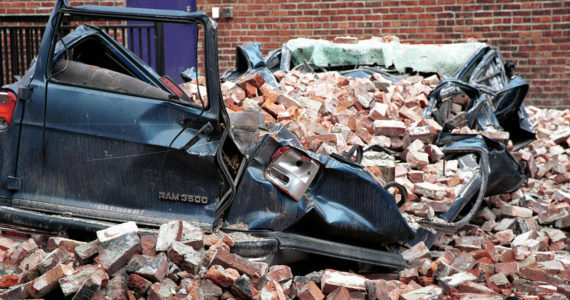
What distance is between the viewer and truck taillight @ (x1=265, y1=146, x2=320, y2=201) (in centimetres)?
434

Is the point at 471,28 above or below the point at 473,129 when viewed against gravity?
above

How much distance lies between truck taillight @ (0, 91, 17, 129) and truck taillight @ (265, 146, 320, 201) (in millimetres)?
1663

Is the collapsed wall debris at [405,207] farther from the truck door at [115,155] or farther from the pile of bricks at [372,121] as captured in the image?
the truck door at [115,155]

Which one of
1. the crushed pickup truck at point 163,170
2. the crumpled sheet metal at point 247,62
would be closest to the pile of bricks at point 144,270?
the crushed pickup truck at point 163,170

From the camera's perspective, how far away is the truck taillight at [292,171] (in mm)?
4340

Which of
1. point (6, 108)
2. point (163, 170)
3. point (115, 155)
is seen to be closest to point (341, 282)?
point (163, 170)

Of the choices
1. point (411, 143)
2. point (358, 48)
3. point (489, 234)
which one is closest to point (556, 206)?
point (489, 234)

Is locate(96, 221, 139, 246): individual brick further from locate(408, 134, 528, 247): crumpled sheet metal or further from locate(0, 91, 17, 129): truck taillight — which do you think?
locate(408, 134, 528, 247): crumpled sheet metal

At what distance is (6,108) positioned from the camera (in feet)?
14.5

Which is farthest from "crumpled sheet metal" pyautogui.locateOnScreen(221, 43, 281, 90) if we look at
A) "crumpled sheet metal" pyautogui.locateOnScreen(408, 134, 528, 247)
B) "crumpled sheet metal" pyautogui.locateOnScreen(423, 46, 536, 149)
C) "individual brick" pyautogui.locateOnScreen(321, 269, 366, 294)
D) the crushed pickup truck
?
"individual brick" pyautogui.locateOnScreen(321, 269, 366, 294)

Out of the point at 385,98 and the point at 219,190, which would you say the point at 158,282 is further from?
the point at 385,98

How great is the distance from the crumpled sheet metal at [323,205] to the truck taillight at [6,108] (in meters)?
1.53

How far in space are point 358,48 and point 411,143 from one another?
3106 mm

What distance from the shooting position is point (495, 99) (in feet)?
24.9
